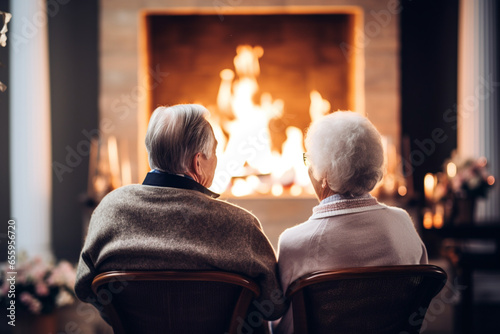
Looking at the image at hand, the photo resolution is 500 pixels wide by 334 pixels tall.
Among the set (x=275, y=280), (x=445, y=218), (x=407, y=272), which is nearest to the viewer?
(x=407, y=272)

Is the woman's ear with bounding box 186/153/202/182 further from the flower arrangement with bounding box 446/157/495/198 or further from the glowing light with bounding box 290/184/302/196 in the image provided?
the glowing light with bounding box 290/184/302/196

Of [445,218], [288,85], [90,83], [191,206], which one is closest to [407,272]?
[191,206]

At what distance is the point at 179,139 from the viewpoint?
1.24 metres

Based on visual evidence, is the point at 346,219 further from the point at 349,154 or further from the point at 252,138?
the point at 252,138

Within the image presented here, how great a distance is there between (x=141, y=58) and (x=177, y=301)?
100 inches

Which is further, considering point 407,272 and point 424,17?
point 424,17

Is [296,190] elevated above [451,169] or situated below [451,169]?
below

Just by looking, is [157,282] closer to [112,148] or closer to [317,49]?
[112,148]

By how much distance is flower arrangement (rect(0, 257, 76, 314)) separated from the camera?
211 centimetres

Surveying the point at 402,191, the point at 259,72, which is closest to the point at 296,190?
the point at 402,191

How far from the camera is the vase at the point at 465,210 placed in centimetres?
266

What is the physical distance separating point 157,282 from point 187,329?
0.15 m

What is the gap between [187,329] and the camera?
1155 mm

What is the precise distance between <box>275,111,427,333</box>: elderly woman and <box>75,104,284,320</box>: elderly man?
8 centimetres
